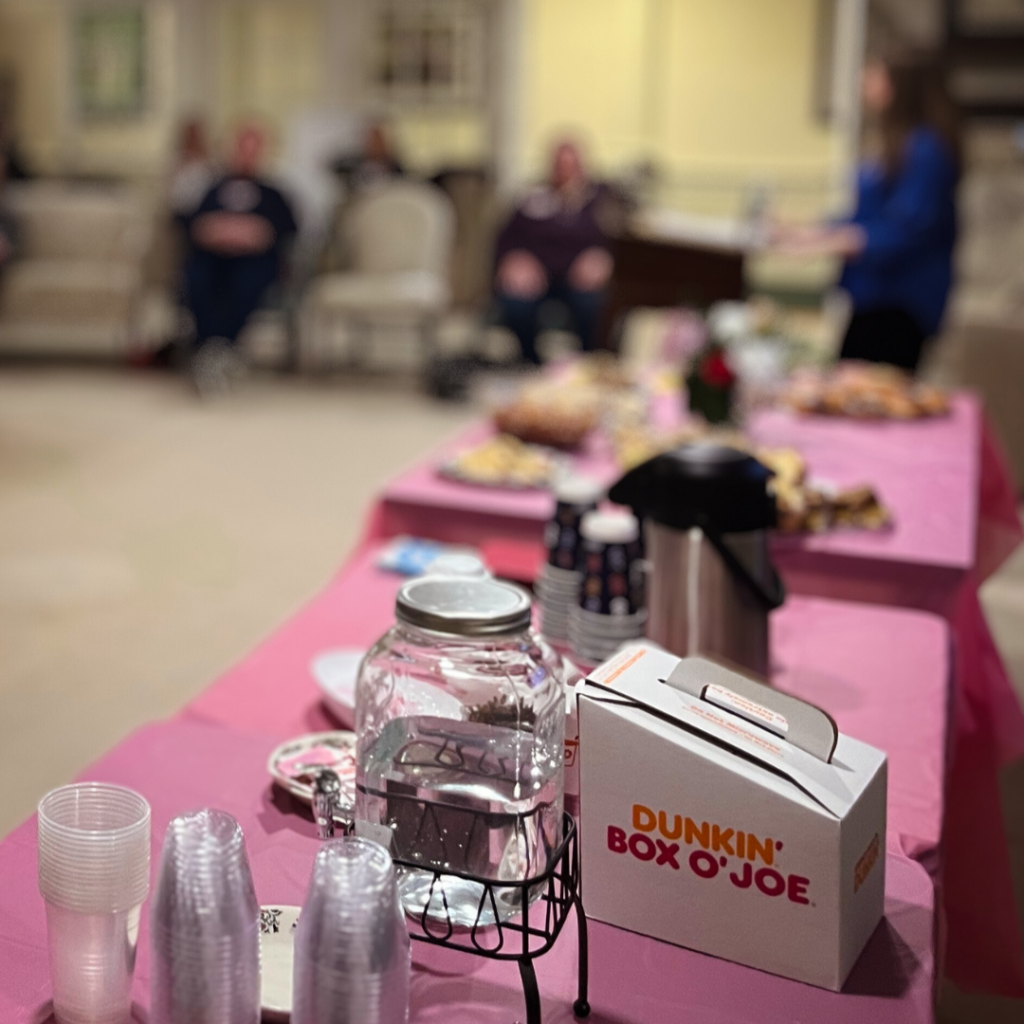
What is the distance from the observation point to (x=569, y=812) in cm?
104

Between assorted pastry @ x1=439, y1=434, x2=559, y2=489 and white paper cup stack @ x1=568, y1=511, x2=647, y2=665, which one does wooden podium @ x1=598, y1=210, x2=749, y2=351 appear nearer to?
A: assorted pastry @ x1=439, y1=434, x2=559, y2=489

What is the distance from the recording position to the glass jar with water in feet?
3.14

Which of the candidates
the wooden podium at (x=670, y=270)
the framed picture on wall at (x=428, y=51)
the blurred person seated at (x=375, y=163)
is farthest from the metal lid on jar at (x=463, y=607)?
the framed picture on wall at (x=428, y=51)

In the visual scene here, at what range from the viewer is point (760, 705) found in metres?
1.01

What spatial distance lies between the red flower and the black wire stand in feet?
6.69

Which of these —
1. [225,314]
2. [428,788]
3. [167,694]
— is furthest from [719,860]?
[225,314]

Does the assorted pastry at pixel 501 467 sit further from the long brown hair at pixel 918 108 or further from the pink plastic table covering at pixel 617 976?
the long brown hair at pixel 918 108

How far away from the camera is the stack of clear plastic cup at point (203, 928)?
76 centimetres

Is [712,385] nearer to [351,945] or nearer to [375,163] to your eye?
[351,945]

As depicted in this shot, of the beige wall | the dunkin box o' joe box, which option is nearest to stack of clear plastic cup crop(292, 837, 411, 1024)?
the dunkin box o' joe box

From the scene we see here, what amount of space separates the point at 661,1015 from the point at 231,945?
1.08ft

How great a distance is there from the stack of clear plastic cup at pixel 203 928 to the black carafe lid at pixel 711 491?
82cm

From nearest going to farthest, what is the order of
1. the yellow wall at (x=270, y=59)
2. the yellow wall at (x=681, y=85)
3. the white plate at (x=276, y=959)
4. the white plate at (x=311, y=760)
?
the white plate at (x=276, y=959) < the white plate at (x=311, y=760) < the yellow wall at (x=270, y=59) < the yellow wall at (x=681, y=85)

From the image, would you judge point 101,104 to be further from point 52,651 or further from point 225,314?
point 52,651
